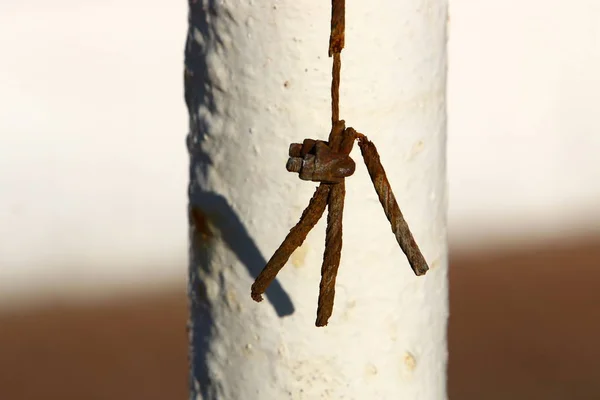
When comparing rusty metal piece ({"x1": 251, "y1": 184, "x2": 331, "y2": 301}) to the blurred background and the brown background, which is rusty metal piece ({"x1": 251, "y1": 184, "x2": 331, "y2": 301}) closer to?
the brown background

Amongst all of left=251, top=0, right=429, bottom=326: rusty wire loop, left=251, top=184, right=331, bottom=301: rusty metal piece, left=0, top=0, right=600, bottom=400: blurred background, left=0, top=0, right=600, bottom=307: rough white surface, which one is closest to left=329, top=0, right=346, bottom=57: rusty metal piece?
left=251, top=0, right=429, bottom=326: rusty wire loop
